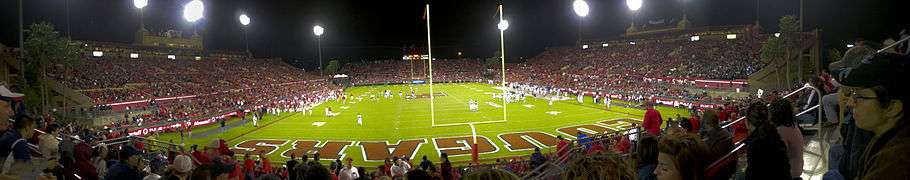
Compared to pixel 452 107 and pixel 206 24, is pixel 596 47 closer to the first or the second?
pixel 452 107

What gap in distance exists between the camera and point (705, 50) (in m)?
56.5

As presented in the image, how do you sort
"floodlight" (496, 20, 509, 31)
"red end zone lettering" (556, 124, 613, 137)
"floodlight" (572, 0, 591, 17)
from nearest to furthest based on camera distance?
"red end zone lettering" (556, 124, 613, 137) → "floodlight" (496, 20, 509, 31) → "floodlight" (572, 0, 591, 17)

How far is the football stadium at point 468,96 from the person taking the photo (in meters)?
3.30

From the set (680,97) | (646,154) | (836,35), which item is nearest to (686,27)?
(836,35)

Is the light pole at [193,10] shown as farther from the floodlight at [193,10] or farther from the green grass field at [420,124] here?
the green grass field at [420,124]

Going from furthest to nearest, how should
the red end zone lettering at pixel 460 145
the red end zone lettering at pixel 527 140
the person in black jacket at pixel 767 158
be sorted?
the red end zone lettering at pixel 527 140 < the red end zone lettering at pixel 460 145 < the person in black jacket at pixel 767 158

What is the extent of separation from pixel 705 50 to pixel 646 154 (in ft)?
198

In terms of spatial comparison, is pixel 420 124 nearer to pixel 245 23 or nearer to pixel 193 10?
pixel 193 10

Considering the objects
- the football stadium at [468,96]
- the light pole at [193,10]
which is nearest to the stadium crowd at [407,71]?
the football stadium at [468,96]

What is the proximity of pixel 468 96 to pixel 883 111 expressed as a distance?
55.7 meters

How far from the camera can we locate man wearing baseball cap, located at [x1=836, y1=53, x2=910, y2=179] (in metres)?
1.73

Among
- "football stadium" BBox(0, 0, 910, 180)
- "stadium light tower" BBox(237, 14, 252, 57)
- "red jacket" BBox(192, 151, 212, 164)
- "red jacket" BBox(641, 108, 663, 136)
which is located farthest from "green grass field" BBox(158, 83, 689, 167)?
"stadium light tower" BBox(237, 14, 252, 57)

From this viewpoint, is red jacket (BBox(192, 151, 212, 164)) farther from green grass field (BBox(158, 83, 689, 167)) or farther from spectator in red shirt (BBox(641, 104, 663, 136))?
green grass field (BBox(158, 83, 689, 167))

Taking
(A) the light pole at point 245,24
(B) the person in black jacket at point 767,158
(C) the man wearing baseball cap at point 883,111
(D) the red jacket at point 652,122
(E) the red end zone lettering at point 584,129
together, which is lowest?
(E) the red end zone lettering at point 584,129
